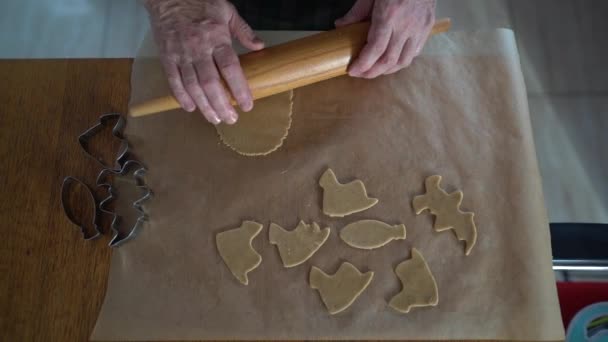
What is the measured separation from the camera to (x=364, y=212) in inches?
34.5

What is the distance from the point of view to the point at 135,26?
1827 mm

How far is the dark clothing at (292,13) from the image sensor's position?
1.10 meters

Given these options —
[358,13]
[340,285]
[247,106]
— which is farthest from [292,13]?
[340,285]

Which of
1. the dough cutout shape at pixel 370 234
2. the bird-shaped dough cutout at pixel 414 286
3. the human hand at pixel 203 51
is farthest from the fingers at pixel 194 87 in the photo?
the bird-shaped dough cutout at pixel 414 286

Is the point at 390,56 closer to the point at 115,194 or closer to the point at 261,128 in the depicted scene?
the point at 261,128

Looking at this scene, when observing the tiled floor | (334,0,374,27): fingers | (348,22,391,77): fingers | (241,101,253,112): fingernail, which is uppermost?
(334,0,374,27): fingers

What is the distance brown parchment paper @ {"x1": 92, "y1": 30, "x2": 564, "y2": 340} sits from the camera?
80cm

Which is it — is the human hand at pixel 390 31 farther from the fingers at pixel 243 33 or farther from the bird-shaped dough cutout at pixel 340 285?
the bird-shaped dough cutout at pixel 340 285

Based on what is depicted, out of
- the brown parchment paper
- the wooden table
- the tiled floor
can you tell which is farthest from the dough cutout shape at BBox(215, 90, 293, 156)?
the tiled floor

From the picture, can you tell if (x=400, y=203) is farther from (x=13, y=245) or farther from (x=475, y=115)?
(x=13, y=245)

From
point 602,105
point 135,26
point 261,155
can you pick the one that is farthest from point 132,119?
point 602,105

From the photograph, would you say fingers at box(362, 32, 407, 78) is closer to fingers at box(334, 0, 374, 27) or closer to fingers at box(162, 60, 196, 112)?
fingers at box(334, 0, 374, 27)

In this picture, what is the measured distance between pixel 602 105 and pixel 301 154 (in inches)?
52.7

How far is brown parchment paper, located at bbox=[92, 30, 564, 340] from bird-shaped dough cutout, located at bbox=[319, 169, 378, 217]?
0.6 inches
